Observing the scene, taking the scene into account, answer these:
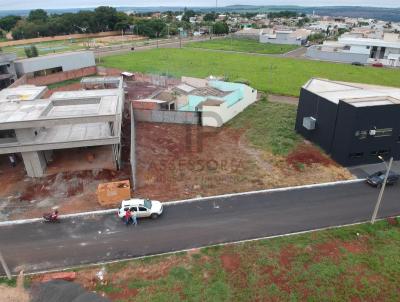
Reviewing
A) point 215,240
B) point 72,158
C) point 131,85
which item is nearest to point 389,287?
point 215,240

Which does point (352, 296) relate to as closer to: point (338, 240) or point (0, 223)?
point (338, 240)

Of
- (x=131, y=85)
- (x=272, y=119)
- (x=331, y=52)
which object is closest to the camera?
(x=272, y=119)

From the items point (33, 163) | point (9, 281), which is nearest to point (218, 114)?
point (33, 163)

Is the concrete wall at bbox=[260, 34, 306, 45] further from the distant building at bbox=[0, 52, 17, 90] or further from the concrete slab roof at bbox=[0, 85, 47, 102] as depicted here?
the concrete slab roof at bbox=[0, 85, 47, 102]

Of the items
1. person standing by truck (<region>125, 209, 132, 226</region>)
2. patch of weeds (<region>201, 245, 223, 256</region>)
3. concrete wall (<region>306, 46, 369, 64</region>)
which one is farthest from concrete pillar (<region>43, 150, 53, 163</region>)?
concrete wall (<region>306, 46, 369, 64</region>)

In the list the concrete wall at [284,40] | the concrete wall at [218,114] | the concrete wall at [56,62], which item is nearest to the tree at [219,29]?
the concrete wall at [284,40]

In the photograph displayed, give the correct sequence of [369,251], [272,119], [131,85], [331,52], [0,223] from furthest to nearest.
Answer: [331,52]
[131,85]
[272,119]
[0,223]
[369,251]

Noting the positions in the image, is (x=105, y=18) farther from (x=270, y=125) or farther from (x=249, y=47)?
(x=270, y=125)

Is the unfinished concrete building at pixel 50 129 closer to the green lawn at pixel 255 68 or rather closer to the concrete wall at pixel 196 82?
the concrete wall at pixel 196 82
